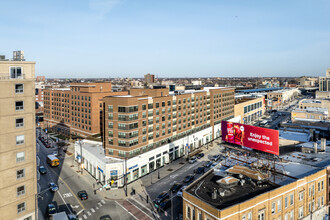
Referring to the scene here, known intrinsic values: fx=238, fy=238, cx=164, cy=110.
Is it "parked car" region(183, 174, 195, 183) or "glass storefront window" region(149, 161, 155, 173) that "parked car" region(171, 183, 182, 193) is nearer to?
"parked car" region(183, 174, 195, 183)

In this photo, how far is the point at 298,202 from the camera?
36156 mm

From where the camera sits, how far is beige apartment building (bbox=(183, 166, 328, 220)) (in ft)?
97.7

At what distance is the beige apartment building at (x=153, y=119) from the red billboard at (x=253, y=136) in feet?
77.8

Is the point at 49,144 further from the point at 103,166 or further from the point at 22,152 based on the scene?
the point at 22,152

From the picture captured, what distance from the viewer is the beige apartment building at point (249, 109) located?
129 metres

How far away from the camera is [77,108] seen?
102062 mm

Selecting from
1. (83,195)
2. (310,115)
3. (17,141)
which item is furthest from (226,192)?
(310,115)

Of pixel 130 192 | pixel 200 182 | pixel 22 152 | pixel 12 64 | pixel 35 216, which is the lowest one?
pixel 130 192

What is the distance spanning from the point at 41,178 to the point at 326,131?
89582 millimetres

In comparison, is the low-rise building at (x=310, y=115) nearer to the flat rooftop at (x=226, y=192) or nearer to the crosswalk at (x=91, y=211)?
the flat rooftop at (x=226, y=192)

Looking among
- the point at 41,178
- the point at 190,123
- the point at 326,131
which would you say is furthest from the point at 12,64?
the point at 326,131

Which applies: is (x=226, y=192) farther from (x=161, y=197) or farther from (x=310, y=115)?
(x=310, y=115)

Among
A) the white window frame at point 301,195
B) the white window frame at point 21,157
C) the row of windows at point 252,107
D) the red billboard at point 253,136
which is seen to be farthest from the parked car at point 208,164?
the row of windows at point 252,107

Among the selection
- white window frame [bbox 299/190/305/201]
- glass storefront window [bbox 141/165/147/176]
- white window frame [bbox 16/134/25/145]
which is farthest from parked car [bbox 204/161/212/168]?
white window frame [bbox 16/134/25/145]
